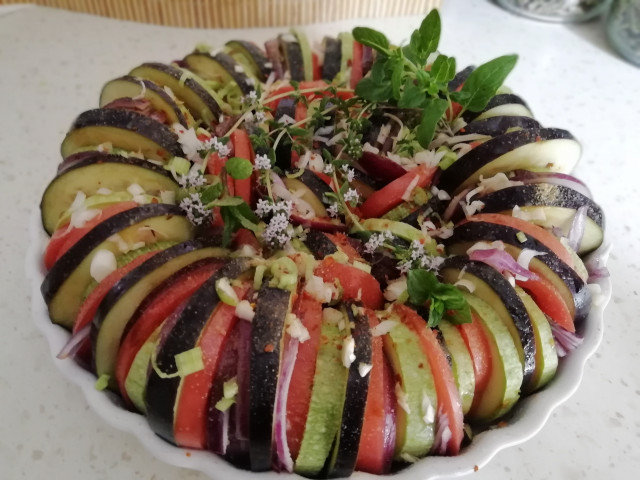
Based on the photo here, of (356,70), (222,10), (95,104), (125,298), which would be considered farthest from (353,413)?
(222,10)

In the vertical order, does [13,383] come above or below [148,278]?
below

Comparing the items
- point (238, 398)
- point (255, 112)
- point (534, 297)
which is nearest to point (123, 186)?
point (255, 112)

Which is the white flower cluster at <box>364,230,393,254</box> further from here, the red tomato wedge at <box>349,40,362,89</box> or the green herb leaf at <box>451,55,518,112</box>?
the red tomato wedge at <box>349,40,362,89</box>

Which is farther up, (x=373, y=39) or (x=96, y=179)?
(x=373, y=39)

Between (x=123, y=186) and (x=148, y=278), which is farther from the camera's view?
(x=123, y=186)

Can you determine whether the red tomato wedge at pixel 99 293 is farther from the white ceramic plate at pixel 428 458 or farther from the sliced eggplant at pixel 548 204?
the sliced eggplant at pixel 548 204

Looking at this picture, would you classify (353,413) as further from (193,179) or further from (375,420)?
(193,179)

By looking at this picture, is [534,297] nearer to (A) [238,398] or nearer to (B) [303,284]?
(B) [303,284]
